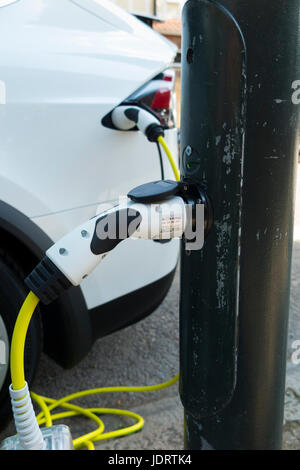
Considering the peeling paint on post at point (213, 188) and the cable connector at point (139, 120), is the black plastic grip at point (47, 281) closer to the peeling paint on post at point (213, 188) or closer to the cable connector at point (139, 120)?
the peeling paint on post at point (213, 188)

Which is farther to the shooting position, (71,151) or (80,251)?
(71,151)

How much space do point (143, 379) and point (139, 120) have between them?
114 cm

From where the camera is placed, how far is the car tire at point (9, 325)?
147cm

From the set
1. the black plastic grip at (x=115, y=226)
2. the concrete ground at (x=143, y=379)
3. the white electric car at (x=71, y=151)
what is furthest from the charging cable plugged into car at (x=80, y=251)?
the concrete ground at (x=143, y=379)

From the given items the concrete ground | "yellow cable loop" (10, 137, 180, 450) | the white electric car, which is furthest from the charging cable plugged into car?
the concrete ground

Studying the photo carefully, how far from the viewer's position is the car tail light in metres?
1.67

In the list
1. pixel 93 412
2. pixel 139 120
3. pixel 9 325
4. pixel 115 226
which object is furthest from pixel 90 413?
pixel 115 226

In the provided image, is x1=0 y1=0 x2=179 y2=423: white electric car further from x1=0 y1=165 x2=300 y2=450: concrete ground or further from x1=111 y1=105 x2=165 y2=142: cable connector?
x1=0 y1=165 x2=300 y2=450: concrete ground

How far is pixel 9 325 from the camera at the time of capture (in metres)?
1.48

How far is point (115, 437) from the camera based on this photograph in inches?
65.5

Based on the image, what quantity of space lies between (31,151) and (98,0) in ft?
2.35

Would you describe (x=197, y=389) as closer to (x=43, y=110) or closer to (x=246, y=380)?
(x=246, y=380)

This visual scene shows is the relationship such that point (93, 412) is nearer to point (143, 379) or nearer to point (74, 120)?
point (143, 379)

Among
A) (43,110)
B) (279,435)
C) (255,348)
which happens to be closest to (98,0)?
(43,110)
